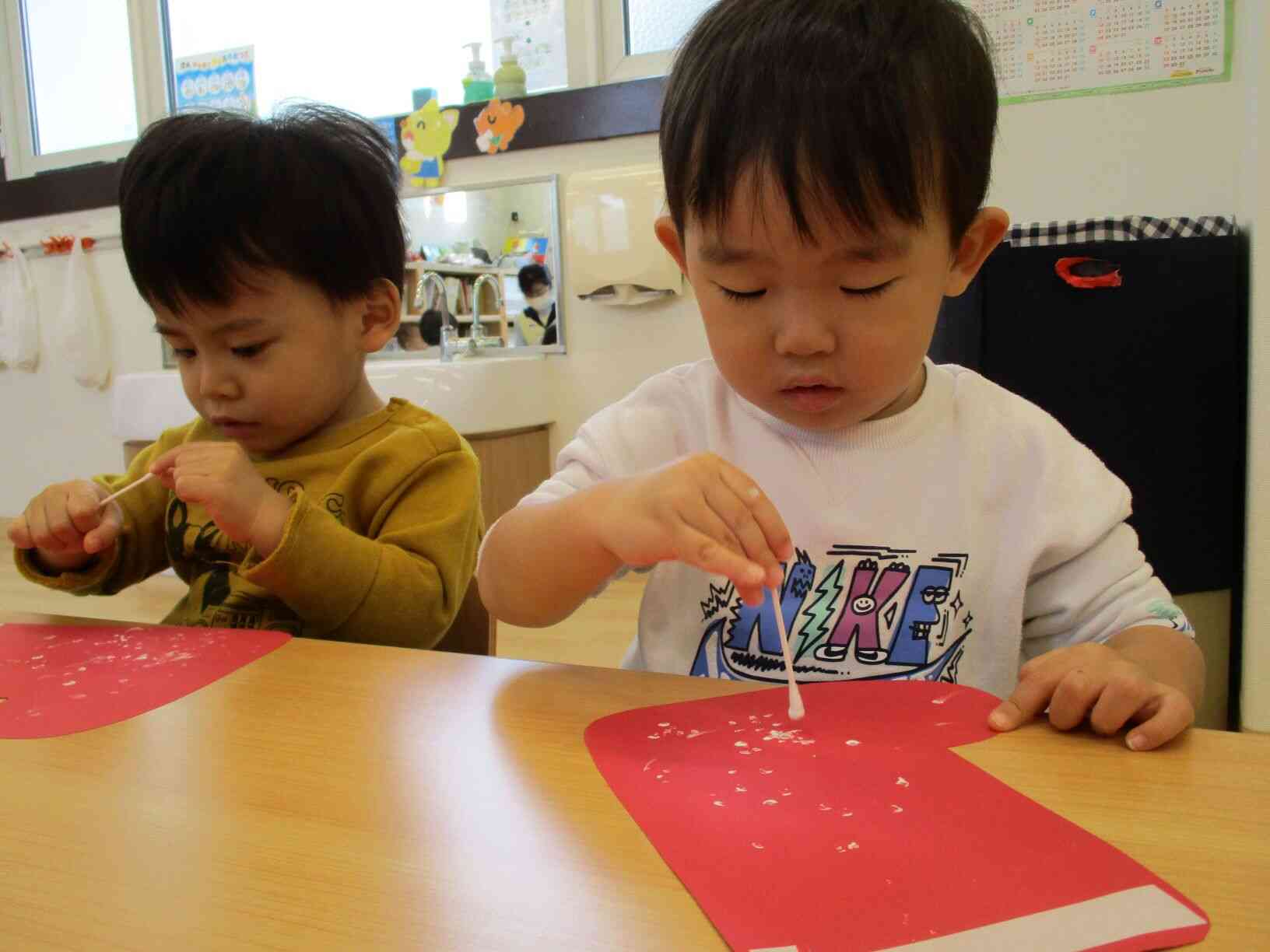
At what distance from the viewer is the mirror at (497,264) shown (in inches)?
100

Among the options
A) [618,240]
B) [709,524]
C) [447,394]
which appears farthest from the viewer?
[618,240]

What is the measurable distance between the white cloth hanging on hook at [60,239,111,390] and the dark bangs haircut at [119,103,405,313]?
107 inches

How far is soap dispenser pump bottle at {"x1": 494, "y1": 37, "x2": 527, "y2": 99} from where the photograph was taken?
2.55 m

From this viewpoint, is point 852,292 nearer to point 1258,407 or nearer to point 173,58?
point 1258,407

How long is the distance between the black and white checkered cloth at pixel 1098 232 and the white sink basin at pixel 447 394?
1.21m

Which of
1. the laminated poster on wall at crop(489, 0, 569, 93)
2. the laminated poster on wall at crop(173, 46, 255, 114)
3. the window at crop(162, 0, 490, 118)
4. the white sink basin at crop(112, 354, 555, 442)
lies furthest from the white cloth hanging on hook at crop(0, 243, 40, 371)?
the laminated poster on wall at crop(489, 0, 569, 93)

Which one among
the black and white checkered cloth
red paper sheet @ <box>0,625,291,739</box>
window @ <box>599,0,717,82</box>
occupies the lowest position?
red paper sheet @ <box>0,625,291,739</box>

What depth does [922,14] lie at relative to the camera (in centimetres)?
61

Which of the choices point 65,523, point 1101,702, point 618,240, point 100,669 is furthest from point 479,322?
point 1101,702

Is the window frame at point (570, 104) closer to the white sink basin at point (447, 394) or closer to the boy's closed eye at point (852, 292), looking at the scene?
the white sink basin at point (447, 394)

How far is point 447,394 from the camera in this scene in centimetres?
219

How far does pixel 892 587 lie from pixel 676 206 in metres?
0.32

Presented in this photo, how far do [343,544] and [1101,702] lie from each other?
0.55 meters

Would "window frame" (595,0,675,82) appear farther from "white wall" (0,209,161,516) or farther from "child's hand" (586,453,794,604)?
"child's hand" (586,453,794,604)
